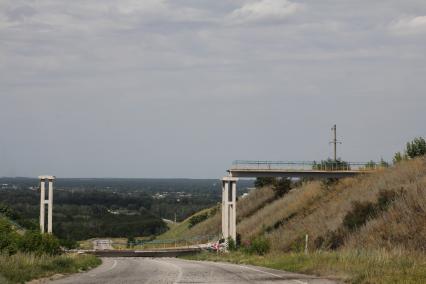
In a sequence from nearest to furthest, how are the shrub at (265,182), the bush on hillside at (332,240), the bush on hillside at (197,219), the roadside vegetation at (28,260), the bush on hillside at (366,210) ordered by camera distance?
the roadside vegetation at (28,260)
the bush on hillside at (332,240)
the bush on hillside at (366,210)
the shrub at (265,182)
the bush on hillside at (197,219)

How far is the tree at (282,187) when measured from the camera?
86562mm

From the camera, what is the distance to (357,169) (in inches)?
2640

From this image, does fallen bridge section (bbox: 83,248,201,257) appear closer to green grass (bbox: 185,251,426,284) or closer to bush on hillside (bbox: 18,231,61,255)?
bush on hillside (bbox: 18,231,61,255)

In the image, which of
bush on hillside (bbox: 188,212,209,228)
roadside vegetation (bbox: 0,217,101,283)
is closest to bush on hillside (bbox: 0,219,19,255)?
roadside vegetation (bbox: 0,217,101,283)

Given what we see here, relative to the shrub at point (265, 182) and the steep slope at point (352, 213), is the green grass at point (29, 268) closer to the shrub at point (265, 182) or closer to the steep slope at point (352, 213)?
the steep slope at point (352, 213)

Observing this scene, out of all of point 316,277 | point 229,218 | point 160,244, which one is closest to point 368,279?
point 316,277

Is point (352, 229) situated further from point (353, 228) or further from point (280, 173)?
point (280, 173)

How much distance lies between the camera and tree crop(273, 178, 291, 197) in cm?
8656

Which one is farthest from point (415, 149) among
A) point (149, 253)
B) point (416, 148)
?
point (149, 253)

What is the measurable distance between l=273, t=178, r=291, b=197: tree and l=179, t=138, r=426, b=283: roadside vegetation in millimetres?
6190

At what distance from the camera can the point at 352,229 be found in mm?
48219

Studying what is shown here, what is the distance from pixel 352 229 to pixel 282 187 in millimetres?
38796

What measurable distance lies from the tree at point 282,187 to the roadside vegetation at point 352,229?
6.19 m

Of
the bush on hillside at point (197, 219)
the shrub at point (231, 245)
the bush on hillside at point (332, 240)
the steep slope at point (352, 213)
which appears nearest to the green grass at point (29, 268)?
the steep slope at point (352, 213)
